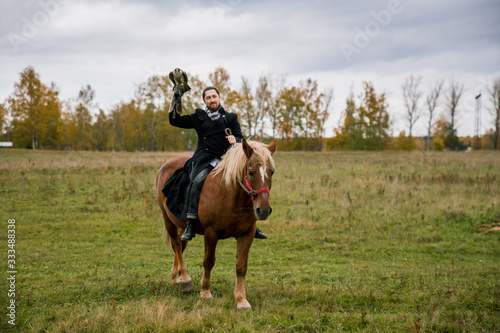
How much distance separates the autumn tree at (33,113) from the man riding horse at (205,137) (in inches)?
1875

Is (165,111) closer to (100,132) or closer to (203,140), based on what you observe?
(100,132)

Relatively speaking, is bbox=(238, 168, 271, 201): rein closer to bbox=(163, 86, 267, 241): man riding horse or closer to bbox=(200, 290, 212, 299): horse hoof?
bbox=(163, 86, 267, 241): man riding horse

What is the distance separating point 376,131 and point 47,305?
5220 centimetres

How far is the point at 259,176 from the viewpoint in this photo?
4.52 meters

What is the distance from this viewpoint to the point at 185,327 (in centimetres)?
400

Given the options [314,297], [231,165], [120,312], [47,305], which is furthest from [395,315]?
[47,305]

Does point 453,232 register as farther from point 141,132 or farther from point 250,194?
point 141,132

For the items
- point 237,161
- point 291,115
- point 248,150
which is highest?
point 291,115

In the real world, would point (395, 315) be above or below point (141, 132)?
below

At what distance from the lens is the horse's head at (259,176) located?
4.34m

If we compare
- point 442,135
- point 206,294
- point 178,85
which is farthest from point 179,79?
point 442,135

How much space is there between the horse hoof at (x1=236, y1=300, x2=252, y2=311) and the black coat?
1677 millimetres

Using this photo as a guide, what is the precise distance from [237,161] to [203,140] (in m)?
1.09

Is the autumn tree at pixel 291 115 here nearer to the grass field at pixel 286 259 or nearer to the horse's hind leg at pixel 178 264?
the grass field at pixel 286 259
